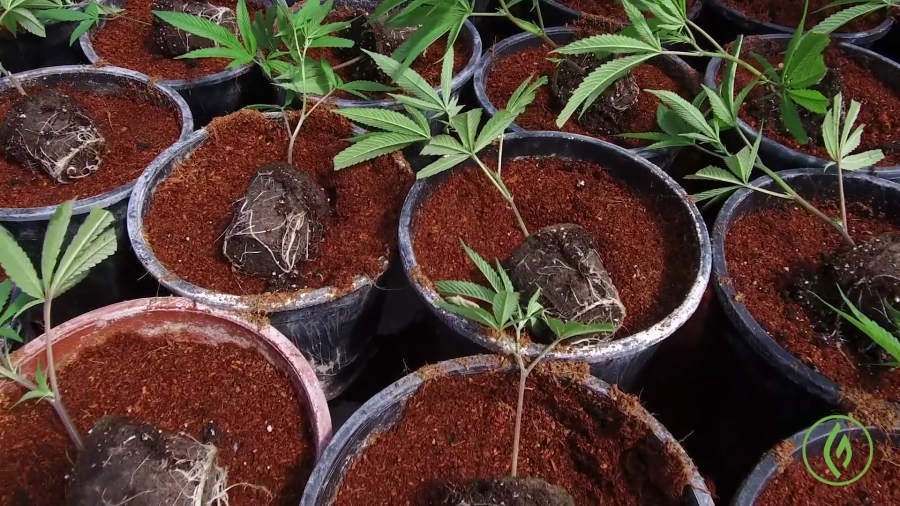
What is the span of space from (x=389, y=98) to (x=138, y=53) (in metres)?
0.85

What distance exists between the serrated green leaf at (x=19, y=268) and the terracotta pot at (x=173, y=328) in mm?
244

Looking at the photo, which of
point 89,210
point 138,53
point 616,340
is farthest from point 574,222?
point 138,53

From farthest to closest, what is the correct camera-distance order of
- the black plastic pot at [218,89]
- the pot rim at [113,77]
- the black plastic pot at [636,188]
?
the black plastic pot at [218,89]
the pot rim at [113,77]
the black plastic pot at [636,188]

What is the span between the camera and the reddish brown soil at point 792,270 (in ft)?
3.46

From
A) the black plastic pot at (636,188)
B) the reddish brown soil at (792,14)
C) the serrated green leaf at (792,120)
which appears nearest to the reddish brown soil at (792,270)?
the black plastic pot at (636,188)

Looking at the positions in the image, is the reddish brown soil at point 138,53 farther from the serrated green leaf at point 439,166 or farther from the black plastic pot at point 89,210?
the serrated green leaf at point 439,166

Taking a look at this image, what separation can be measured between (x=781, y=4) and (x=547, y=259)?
1587 millimetres

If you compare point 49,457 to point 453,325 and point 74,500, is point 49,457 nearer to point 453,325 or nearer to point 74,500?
point 74,500

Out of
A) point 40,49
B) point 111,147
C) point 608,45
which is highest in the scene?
point 608,45

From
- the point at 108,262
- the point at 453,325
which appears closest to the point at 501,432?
the point at 453,325

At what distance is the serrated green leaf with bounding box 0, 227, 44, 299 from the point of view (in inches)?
31.7

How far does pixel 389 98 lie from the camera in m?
1.59

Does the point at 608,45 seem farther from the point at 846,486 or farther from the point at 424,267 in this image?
the point at 846,486

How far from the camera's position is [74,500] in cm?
79
